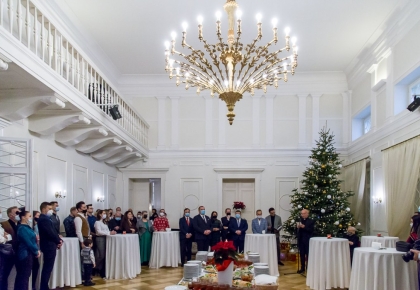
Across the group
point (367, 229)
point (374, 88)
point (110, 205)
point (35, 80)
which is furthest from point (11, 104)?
point (367, 229)

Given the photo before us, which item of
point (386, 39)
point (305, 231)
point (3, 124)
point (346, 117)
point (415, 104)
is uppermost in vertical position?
point (386, 39)

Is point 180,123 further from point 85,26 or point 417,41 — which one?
point 417,41

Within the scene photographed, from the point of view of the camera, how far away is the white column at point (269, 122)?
50.5 ft

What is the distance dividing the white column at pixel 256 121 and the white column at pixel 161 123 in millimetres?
2995

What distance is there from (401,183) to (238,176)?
6.47 metres

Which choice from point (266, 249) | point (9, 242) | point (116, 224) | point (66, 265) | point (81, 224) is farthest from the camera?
point (116, 224)

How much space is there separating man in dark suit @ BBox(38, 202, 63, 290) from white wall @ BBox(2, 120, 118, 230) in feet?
1.94

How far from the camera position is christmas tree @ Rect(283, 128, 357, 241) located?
1236 cm

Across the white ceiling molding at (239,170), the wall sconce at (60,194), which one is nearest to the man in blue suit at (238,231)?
the white ceiling molding at (239,170)

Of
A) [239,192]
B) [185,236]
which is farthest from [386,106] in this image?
[185,236]

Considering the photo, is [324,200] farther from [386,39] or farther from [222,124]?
[222,124]

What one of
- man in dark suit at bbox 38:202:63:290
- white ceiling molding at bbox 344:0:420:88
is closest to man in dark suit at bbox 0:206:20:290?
man in dark suit at bbox 38:202:63:290

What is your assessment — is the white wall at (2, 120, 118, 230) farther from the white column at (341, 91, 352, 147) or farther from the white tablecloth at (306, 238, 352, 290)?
the white column at (341, 91, 352, 147)

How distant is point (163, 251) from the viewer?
39.3ft
